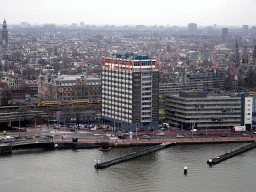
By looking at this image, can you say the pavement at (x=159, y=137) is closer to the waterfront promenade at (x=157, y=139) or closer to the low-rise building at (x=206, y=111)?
the waterfront promenade at (x=157, y=139)

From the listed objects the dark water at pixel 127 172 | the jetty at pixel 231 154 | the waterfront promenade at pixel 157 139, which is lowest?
the dark water at pixel 127 172

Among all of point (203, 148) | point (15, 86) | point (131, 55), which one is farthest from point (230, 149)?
point (15, 86)

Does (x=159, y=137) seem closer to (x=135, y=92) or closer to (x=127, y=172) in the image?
(x=135, y=92)

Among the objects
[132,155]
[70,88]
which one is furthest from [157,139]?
[70,88]

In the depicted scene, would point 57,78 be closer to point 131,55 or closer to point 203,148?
point 131,55

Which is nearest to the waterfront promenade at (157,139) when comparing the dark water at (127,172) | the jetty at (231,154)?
the dark water at (127,172)

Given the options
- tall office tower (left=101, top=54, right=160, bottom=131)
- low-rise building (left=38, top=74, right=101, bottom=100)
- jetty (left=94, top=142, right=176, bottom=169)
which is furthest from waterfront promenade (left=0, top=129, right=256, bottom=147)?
low-rise building (left=38, top=74, right=101, bottom=100)
